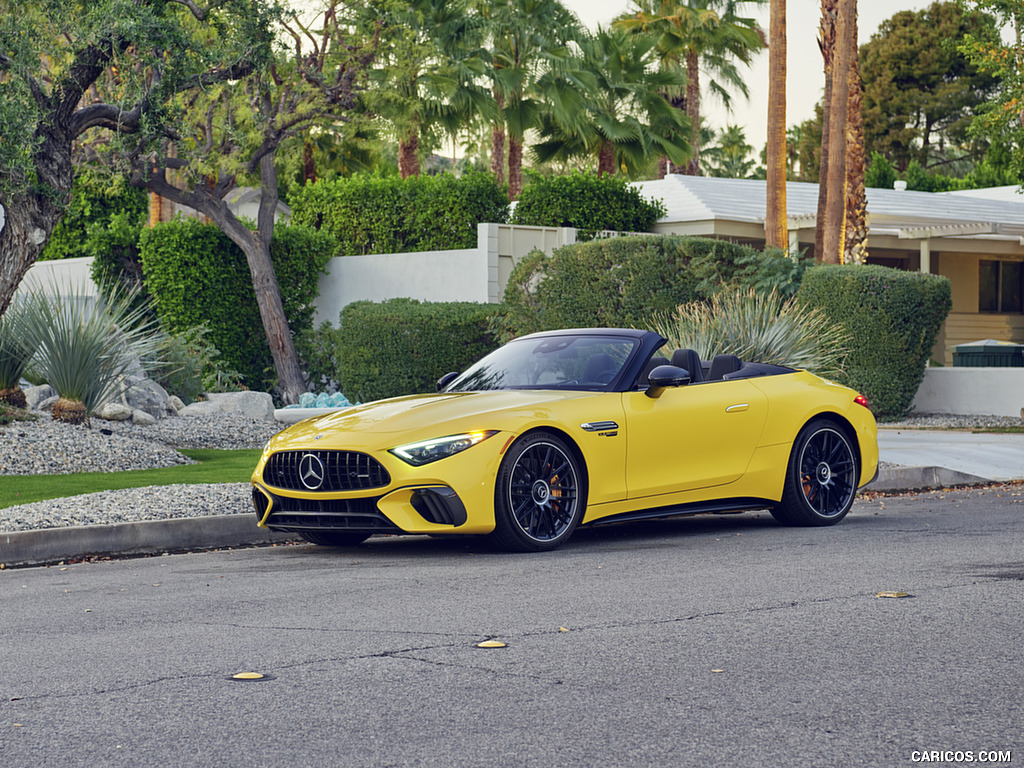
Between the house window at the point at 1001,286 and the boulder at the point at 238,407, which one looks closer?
the boulder at the point at 238,407

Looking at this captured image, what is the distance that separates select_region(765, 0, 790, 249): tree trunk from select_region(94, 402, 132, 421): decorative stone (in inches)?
531

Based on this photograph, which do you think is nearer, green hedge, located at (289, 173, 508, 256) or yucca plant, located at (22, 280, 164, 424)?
yucca plant, located at (22, 280, 164, 424)

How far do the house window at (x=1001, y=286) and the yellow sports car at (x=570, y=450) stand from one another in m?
22.5

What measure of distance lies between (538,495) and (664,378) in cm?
130

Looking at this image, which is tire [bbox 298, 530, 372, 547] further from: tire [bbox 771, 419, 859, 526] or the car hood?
tire [bbox 771, 419, 859, 526]

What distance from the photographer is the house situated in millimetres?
27094

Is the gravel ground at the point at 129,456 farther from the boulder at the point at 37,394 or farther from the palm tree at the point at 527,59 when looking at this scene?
the palm tree at the point at 527,59

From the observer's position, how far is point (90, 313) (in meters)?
15.5

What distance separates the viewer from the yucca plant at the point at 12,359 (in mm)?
14242

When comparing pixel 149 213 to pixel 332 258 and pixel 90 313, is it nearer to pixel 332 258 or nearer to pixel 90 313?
pixel 332 258

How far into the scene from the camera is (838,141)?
23.5m

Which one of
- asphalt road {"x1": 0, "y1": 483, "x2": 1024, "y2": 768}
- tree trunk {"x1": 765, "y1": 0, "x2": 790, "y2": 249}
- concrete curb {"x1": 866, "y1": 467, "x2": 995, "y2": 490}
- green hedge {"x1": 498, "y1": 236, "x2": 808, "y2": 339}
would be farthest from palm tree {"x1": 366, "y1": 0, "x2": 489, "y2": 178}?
asphalt road {"x1": 0, "y1": 483, "x2": 1024, "y2": 768}

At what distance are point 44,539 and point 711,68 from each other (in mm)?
39133

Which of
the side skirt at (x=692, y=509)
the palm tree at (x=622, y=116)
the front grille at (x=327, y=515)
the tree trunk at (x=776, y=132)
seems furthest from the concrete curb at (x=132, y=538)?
the palm tree at (x=622, y=116)
